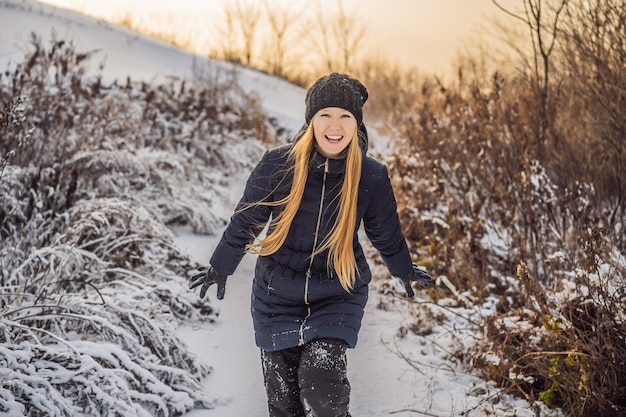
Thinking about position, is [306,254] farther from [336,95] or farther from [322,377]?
[336,95]

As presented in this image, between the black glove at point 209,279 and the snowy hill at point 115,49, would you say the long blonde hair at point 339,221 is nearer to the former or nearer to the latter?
the black glove at point 209,279

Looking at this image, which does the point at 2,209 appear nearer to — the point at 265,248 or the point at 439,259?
the point at 265,248

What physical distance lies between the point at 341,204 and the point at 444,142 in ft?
11.7

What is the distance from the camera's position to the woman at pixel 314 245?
2305 mm

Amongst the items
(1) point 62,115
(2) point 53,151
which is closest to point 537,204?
(2) point 53,151

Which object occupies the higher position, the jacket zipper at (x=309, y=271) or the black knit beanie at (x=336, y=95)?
the black knit beanie at (x=336, y=95)

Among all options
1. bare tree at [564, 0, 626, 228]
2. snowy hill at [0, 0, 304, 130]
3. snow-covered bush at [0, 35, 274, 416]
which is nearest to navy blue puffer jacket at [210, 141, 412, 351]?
snow-covered bush at [0, 35, 274, 416]

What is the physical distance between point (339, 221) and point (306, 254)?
0.18m

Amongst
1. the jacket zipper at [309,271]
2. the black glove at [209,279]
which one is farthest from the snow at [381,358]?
A: the jacket zipper at [309,271]

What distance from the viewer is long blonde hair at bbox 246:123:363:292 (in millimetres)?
2326

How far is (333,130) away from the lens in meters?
2.35

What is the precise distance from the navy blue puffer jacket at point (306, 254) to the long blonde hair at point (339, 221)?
40mm

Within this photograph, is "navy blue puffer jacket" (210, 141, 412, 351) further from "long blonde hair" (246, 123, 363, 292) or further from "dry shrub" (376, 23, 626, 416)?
"dry shrub" (376, 23, 626, 416)

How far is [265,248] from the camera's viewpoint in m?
2.37
